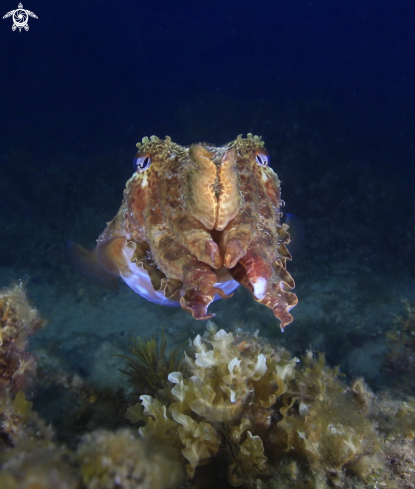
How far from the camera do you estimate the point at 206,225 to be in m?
1.91

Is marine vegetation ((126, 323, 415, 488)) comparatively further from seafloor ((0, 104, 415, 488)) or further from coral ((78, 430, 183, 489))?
seafloor ((0, 104, 415, 488))

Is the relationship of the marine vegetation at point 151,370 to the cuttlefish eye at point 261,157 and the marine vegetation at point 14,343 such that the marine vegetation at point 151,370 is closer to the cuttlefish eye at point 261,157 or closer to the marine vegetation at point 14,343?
the marine vegetation at point 14,343

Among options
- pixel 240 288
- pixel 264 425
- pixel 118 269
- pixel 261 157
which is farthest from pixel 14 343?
pixel 240 288

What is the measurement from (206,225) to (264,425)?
62.1 inches

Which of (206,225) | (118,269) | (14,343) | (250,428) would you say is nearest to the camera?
(206,225)

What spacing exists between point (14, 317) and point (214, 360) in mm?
1657

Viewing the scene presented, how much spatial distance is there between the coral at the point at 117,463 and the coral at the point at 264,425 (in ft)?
2.37

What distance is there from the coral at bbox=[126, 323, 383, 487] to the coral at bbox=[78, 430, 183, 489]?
0.72 m

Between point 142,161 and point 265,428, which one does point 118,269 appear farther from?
point 265,428

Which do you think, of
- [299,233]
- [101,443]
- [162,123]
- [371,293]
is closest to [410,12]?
[162,123]

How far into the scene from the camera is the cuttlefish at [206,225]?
1758mm

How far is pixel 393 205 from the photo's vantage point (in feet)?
43.4

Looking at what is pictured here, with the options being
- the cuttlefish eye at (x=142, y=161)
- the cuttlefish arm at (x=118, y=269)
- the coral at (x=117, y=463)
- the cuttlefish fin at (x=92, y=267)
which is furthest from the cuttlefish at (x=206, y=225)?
the cuttlefish fin at (x=92, y=267)

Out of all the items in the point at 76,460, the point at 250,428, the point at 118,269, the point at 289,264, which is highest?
the point at 289,264
